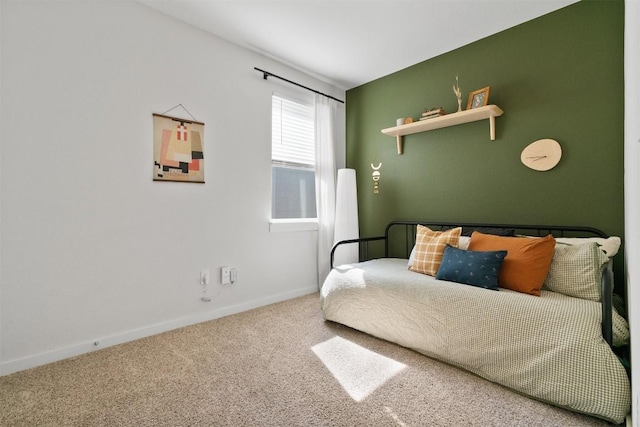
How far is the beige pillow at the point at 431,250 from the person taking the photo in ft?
7.88

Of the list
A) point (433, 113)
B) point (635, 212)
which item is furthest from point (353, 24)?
point (635, 212)

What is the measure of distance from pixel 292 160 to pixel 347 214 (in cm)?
84

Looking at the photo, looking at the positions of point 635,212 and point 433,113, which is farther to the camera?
point 433,113

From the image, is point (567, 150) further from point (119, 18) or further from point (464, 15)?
point (119, 18)

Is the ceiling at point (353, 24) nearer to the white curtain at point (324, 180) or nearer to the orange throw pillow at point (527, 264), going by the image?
the white curtain at point (324, 180)

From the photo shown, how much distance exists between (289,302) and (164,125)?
1.96 m

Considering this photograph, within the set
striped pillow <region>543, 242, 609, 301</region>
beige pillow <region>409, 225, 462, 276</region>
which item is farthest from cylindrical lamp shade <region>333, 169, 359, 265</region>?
striped pillow <region>543, 242, 609, 301</region>

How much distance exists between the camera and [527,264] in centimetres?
196

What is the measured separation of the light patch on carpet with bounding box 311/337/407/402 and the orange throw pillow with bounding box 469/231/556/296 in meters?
0.87

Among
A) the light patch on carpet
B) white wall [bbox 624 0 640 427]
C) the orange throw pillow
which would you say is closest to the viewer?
white wall [bbox 624 0 640 427]

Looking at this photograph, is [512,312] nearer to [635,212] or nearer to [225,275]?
[635,212]

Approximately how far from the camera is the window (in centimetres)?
322

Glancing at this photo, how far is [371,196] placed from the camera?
12.0 feet

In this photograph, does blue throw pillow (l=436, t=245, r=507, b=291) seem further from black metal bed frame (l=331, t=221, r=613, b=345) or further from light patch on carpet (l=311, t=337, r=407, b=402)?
light patch on carpet (l=311, t=337, r=407, b=402)
